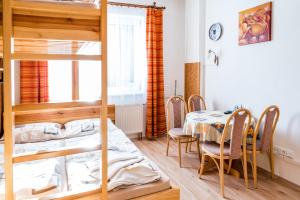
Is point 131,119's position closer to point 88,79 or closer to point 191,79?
point 88,79

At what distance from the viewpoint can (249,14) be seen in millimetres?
3145

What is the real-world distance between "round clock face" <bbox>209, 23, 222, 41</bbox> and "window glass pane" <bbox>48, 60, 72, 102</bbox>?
2.51 meters

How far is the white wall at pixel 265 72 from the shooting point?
261 centimetres

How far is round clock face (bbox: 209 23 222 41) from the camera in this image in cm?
374

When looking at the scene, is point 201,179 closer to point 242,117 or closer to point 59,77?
point 242,117

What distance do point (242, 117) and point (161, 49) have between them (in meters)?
2.48

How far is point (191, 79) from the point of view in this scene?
450 centimetres

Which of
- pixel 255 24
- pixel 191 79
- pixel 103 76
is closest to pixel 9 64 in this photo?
pixel 103 76

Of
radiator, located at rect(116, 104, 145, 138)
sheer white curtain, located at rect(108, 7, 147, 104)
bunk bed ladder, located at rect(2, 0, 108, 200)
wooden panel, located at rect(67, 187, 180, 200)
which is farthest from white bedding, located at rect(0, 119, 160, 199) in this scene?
sheer white curtain, located at rect(108, 7, 147, 104)

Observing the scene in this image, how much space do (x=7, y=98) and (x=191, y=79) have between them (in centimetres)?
380

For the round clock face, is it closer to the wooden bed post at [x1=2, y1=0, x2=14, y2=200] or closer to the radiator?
the radiator

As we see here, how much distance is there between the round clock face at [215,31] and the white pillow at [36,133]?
9.45 feet

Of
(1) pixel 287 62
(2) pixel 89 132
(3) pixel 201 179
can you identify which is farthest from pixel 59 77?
(1) pixel 287 62

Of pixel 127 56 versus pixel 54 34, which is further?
pixel 127 56
